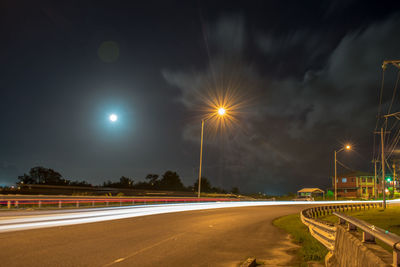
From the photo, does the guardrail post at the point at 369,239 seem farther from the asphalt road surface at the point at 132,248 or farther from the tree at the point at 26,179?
the tree at the point at 26,179

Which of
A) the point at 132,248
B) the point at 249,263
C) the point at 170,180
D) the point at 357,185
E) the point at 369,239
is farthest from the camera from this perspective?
the point at 170,180

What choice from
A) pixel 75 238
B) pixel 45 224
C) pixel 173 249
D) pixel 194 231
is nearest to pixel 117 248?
pixel 173 249

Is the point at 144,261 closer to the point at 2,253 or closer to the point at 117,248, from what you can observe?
the point at 117,248

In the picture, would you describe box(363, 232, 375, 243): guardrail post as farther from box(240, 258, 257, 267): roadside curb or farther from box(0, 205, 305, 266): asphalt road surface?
box(0, 205, 305, 266): asphalt road surface

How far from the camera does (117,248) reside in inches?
384

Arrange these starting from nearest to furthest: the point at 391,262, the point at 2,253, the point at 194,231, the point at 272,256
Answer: the point at 391,262
the point at 2,253
the point at 272,256
the point at 194,231

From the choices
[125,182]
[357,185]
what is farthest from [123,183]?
[357,185]

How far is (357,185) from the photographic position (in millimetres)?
93688

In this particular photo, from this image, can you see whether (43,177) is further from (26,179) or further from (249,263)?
(249,263)

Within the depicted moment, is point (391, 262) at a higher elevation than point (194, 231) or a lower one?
higher

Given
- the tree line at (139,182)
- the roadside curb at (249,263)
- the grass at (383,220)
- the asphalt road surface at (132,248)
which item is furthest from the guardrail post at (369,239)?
the tree line at (139,182)

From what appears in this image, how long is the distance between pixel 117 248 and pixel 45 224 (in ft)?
23.5

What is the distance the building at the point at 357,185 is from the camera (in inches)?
3671

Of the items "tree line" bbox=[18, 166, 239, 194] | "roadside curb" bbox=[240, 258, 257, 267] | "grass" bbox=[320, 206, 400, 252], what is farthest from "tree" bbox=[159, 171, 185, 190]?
"roadside curb" bbox=[240, 258, 257, 267]
